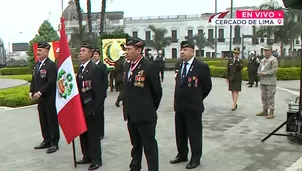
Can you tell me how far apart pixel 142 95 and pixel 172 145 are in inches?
90.4

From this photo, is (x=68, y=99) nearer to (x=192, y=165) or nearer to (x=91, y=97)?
(x=91, y=97)

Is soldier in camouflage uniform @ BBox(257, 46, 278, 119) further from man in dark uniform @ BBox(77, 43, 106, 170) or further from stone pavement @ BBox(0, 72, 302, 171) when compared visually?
man in dark uniform @ BBox(77, 43, 106, 170)

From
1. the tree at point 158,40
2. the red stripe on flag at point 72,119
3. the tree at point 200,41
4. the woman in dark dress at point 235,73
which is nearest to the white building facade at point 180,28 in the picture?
the tree at point 200,41

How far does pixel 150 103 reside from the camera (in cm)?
489

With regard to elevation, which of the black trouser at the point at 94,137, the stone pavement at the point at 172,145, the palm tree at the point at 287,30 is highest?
the palm tree at the point at 287,30

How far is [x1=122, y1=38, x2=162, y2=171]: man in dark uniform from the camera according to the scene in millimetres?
4824

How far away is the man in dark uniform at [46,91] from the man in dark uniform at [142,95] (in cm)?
199

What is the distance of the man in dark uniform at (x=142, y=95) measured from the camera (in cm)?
482

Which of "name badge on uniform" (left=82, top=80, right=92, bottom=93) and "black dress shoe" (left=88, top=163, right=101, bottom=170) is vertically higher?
"name badge on uniform" (left=82, top=80, right=92, bottom=93)

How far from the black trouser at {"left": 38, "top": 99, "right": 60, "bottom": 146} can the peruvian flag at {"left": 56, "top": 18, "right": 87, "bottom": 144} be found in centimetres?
92

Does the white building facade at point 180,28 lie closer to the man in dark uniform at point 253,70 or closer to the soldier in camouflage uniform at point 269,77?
the man in dark uniform at point 253,70

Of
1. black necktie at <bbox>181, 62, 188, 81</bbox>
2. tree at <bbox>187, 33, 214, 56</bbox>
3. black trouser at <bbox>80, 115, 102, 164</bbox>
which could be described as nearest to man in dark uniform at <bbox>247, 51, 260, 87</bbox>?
black necktie at <bbox>181, 62, 188, 81</bbox>

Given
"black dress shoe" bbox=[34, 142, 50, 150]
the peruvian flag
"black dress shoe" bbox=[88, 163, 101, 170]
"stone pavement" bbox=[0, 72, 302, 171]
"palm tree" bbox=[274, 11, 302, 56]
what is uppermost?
"palm tree" bbox=[274, 11, 302, 56]

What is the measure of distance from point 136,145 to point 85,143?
1.09 metres
